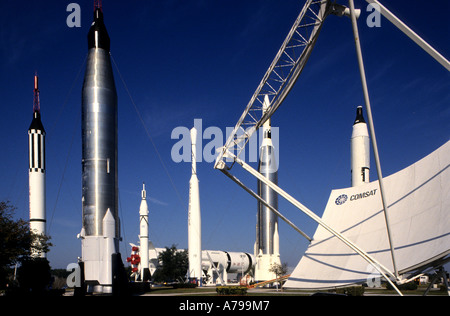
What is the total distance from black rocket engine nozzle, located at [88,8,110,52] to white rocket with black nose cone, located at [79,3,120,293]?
1174mm

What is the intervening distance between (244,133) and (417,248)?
18.3 meters

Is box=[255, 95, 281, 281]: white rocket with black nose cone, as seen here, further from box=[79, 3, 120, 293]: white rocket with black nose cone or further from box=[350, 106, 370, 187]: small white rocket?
box=[79, 3, 120, 293]: white rocket with black nose cone

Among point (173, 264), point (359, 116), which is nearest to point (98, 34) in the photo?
point (359, 116)

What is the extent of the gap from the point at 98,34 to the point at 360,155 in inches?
1571

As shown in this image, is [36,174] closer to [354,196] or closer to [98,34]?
[98,34]

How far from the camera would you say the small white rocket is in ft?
208

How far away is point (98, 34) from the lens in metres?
55.8

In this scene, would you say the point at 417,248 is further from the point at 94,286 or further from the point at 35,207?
the point at 35,207

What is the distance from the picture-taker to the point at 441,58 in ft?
82.3

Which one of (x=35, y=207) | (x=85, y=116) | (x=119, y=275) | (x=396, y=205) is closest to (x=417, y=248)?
(x=396, y=205)

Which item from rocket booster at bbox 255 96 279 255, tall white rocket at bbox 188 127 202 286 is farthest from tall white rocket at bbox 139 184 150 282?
rocket booster at bbox 255 96 279 255

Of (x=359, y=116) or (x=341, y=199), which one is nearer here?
(x=341, y=199)

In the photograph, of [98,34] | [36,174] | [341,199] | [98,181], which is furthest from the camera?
[36,174]

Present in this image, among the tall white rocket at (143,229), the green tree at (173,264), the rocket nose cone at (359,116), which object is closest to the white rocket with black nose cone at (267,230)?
the green tree at (173,264)
